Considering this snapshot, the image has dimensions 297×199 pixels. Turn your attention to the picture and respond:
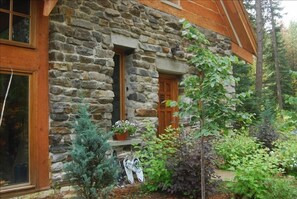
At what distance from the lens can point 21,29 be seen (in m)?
4.89

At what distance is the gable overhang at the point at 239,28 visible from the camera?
895cm

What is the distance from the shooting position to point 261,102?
41.3ft

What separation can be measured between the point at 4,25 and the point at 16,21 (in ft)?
0.66

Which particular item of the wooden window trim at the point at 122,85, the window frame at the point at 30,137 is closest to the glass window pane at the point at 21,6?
the window frame at the point at 30,137

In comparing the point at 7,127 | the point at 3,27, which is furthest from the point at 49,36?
the point at 7,127

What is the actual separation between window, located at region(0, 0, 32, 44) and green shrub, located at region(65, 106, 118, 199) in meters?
1.57

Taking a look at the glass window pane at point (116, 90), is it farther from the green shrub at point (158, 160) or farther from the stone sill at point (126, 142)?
the green shrub at point (158, 160)

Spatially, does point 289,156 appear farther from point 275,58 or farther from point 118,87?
point 275,58

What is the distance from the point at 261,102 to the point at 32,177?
9854 millimetres

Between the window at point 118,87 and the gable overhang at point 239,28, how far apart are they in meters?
3.98

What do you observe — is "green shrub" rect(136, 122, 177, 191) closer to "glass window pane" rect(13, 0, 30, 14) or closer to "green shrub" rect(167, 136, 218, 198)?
"green shrub" rect(167, 136, 218, 198)

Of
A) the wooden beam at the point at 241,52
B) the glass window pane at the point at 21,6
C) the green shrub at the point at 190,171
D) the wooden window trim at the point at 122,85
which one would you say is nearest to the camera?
the glass window pane at the point at 21,6

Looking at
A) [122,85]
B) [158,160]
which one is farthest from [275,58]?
[158,160]

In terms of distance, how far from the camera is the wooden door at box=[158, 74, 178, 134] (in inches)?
299
